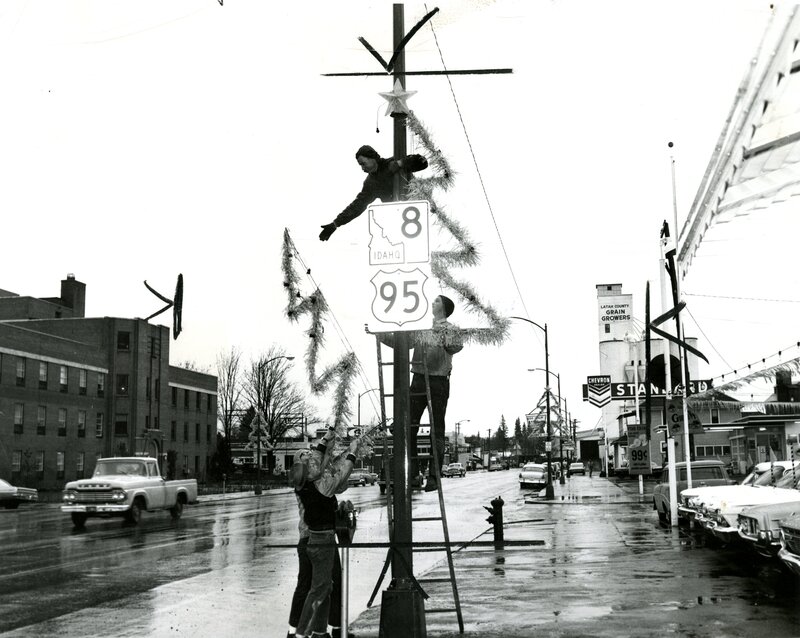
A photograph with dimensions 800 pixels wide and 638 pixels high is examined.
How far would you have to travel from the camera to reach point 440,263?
8555 mm

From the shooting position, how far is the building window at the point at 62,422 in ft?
210

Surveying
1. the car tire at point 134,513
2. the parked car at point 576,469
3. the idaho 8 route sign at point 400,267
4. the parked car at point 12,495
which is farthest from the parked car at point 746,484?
the parked car at point 576,469

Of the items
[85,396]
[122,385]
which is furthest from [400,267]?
[122,385]

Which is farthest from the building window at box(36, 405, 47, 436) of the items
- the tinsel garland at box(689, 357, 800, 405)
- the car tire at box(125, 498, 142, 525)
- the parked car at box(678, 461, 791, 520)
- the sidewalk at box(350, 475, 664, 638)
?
the tinsel garland at box(689, 357, 800, 405)

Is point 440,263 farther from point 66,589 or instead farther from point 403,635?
point 66,589

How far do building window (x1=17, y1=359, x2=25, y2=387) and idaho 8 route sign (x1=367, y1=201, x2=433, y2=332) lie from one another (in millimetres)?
57123

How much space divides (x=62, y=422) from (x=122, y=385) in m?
9.07

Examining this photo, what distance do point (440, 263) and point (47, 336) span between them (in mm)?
60619

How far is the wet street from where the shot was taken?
32.0ft

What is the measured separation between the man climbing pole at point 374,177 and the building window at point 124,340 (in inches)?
2718

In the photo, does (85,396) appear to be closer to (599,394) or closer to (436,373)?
(599,394)

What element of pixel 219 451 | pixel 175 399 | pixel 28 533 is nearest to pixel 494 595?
pixel 28 533

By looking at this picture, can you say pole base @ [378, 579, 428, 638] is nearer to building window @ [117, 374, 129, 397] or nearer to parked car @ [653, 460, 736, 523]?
parked car @ [653, 460, 736, 523]

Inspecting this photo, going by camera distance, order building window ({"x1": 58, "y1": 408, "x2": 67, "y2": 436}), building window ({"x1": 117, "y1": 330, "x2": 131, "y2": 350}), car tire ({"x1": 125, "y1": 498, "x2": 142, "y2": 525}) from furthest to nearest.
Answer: building window ({"x1": 117, "y1": 330, "x2": 131, "y2": 350}) < building window ({"x1": 58, "y1": 408, "x2": 67, "y2": 436}) < car tire ({"x1": 125, "y1": 498, "x2": 142, "y2": 525})
